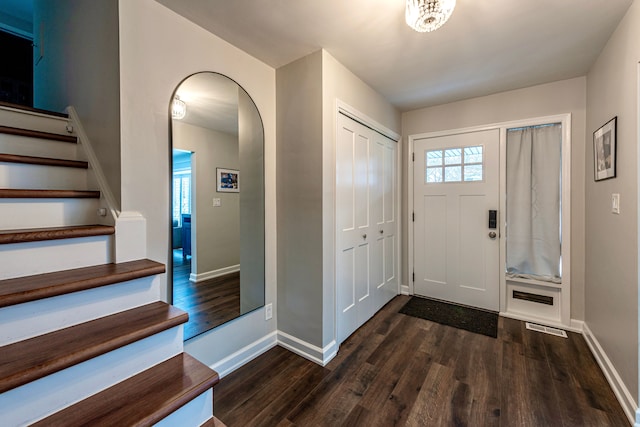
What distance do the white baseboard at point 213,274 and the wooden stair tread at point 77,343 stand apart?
0.57 meters

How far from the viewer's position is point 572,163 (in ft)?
8.05

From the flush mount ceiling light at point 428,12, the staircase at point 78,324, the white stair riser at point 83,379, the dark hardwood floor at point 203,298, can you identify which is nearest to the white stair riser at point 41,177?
the staircase at point 78,324

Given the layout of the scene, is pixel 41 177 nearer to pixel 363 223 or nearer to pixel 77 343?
pixel 77 343

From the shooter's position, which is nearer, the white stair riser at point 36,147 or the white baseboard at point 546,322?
the white stair riser at point 36,147

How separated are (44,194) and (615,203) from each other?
337 centimetres

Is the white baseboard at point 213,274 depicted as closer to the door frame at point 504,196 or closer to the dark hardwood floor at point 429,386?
the dark hardwood floor at point 429,386

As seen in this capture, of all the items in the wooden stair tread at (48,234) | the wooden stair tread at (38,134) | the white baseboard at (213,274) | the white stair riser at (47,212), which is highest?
the wooden stair tread at (38,134)

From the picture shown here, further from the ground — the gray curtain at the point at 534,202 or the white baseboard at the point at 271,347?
the gray curtain at the point at 534,202

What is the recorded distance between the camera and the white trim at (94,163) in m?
1.44

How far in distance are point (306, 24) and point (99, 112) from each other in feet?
4.57

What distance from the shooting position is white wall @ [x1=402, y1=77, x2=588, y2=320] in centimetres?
243

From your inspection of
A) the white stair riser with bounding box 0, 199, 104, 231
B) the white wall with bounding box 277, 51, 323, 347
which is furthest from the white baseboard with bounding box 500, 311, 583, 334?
the white stair riser with bounding box 0, 199, 104, 231

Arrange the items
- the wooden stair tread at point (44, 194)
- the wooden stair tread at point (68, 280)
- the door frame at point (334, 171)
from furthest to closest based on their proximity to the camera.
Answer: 1. the door frame at point (334, 171)
2. the wooden stair tread at point (44, 194)
3. the wooden stair tread at point (68, 280)

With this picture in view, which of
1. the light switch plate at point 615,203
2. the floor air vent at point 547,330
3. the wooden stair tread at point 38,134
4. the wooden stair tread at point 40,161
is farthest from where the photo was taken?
the floor air vent at point 547,330
